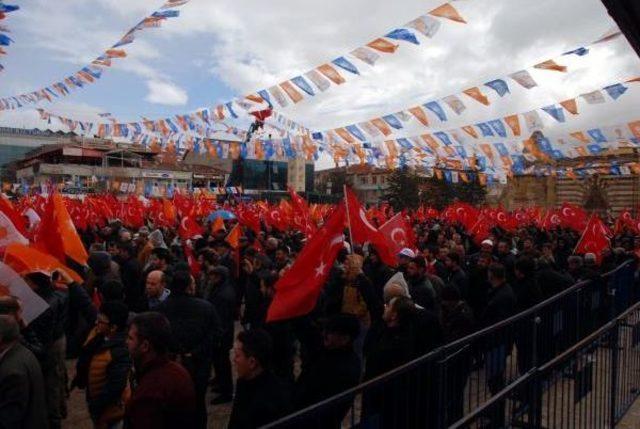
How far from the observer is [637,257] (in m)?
10.6

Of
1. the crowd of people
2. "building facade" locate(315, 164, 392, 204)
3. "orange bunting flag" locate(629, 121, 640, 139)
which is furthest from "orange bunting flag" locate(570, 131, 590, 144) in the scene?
"building facade" locate(315, 164, 392, 204)

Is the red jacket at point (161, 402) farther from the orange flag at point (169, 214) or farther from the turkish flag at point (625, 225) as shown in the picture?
the turkish flag at point (625, 225)

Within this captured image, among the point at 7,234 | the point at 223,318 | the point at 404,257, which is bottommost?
the point at 223,318

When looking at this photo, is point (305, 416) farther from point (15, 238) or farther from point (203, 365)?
point (15, 238)

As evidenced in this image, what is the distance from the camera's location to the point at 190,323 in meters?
4.91

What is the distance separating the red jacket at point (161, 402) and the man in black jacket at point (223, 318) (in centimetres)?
295

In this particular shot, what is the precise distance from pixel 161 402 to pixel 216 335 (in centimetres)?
225

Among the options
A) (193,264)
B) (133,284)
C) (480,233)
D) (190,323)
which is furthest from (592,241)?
(190,323)

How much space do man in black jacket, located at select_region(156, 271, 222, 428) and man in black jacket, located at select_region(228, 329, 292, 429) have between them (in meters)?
1.61

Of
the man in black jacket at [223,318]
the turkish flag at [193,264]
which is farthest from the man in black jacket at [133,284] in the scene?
the man in black jacket at [223,318]

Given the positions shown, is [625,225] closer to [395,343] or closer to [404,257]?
[404,257]

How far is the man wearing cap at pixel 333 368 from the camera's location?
3.63 m

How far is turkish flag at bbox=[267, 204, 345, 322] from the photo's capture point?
477 centimetres

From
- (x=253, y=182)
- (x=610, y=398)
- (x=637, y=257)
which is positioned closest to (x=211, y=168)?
(x=253, y=182)
